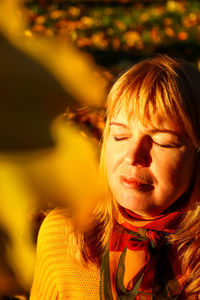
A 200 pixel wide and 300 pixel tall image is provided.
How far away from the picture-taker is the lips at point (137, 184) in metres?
1.35

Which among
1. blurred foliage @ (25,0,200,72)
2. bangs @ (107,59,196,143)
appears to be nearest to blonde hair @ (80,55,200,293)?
bangs @ (107,59,196,143)

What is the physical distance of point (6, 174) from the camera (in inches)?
81.0

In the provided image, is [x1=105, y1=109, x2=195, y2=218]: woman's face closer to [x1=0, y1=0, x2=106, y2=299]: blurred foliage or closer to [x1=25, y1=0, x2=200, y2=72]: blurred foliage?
[x1=0, y1=0, x2=106, y2=299]: blurred foliage

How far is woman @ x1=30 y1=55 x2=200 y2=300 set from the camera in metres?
1.36

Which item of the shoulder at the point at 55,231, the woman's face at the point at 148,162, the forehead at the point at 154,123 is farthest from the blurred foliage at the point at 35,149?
the forehead at the point at 154,123

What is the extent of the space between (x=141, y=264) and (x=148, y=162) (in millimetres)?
372

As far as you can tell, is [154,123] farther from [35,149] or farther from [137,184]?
[35,149]

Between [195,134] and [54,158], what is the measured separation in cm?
99

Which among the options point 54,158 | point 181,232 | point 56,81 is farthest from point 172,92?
point 56,81

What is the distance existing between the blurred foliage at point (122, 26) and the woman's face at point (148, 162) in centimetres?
207

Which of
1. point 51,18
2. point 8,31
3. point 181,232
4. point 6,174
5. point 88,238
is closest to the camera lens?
point 181,232

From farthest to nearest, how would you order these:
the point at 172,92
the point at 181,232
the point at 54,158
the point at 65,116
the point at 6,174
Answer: the point at 65,116, the point at 54,158, the point at 6,174, the point at 181,232, the point at 172,92

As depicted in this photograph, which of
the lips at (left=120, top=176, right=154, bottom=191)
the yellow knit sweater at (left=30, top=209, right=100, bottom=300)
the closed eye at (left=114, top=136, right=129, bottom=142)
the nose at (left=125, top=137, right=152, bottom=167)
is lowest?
the yellow knit sweater at (left=30, top=209, right=100, bottom=300)

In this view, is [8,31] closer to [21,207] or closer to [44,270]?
[21,207]
